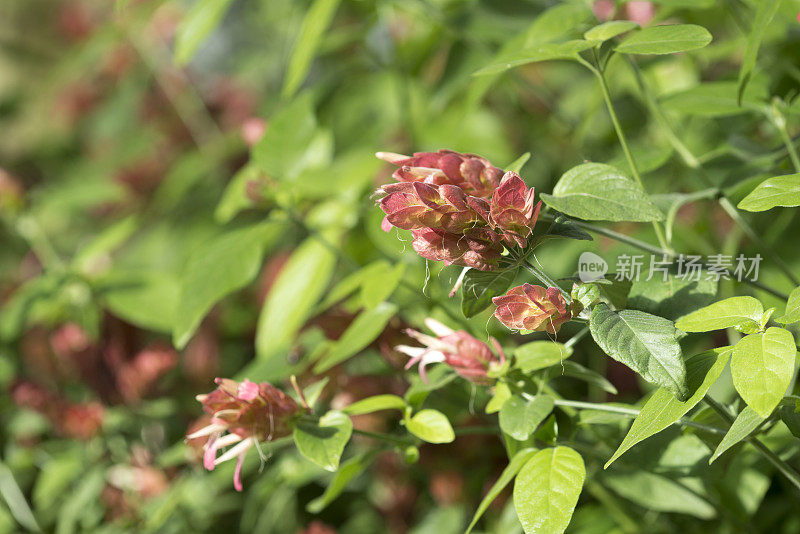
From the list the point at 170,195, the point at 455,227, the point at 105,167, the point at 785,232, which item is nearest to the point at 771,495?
the point at 785,232

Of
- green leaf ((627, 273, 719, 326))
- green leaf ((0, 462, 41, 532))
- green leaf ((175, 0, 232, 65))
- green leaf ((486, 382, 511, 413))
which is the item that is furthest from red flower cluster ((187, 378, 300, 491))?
green leaf ((0, 462, 41, 532))

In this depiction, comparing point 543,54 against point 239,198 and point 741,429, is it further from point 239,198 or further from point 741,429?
point 239,198

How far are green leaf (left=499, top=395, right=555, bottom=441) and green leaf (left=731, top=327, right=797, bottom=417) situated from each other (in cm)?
13

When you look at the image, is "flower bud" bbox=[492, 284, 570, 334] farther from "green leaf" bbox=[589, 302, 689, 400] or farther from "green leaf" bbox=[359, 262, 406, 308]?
"green leaf" bbox=[359, 262, 406, 308]

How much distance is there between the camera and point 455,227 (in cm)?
41

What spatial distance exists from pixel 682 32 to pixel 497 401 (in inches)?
10.8

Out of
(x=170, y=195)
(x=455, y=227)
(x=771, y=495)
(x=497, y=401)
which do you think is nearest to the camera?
(x=455, y=227)

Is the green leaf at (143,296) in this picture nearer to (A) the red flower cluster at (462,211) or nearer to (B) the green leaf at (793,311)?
(A) the red flower cluster at (462,211)

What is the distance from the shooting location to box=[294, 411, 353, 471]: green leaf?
50cm

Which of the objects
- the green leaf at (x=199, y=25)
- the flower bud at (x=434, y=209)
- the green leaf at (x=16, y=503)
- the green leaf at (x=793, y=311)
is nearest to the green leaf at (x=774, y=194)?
the green leaf at (x=793, y=311)

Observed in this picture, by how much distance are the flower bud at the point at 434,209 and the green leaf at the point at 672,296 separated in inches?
5.2

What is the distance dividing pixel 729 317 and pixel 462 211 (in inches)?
6.2

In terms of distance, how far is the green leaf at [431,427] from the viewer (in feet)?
1.75

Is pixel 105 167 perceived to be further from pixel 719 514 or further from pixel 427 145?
pixel 719 514
